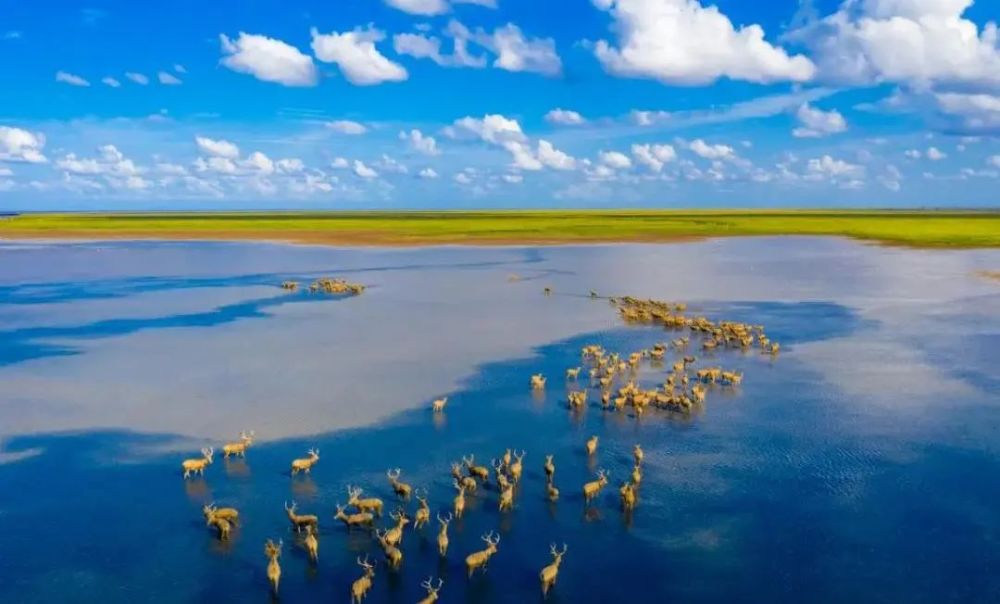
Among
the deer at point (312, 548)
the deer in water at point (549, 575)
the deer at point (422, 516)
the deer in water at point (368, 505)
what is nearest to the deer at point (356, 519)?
the deer in water at point (368, 505)

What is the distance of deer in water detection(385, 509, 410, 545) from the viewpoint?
1767 cm

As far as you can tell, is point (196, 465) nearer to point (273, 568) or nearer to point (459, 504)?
point (273, 568)

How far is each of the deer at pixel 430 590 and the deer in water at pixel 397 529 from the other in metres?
1.29

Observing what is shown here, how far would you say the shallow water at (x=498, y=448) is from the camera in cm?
1712

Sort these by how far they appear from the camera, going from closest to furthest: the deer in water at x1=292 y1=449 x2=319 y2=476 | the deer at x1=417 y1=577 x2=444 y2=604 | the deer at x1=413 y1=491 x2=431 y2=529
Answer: the deer at x1=417 y1=577 x2=444 y2=604, the deer at x1=413 y1=491 x2=431 y2=529, the deer in water at x1=292 y1=449 x2=319 y2=476

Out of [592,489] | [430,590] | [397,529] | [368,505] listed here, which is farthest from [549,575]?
[368,505]

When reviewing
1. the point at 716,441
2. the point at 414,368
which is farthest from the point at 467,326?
the point at 716,441

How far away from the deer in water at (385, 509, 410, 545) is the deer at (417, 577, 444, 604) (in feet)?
4.24

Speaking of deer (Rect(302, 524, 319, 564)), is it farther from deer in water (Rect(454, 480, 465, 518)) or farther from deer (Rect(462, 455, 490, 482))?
deer (Rect(462, 455, 490, 482))

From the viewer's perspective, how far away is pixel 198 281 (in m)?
69.0

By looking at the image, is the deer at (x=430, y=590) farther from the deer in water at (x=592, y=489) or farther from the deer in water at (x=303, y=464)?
the deer in water at (x=303, y=464)

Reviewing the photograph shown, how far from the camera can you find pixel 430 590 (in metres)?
16.0

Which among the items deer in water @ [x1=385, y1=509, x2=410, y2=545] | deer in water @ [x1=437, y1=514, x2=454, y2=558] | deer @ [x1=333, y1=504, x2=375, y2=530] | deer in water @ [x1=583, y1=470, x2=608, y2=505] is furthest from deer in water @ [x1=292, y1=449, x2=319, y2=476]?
deer in water @ [x1=583, y1=470, x2=608, y2=505]

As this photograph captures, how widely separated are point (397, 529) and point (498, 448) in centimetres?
693
